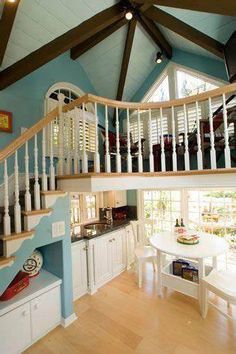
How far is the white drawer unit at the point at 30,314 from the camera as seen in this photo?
207cm

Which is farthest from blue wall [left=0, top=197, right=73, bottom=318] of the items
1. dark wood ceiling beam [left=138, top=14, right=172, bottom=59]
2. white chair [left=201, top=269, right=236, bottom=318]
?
dark wood ceiling beam [left=138, top=14, right=172, bottom=59]

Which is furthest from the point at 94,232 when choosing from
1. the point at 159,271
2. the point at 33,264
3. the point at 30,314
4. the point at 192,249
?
the point at 192,249

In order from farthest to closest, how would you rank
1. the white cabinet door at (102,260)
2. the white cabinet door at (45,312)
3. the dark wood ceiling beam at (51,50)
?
the white cabinet door at (102,260) < the dark wood ceiling beam at (51,50) < the white cabinet door at (45,312)

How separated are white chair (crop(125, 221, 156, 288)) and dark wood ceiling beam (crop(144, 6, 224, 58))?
10.6 ft

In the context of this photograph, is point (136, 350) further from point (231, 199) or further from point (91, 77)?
point (91, 77)

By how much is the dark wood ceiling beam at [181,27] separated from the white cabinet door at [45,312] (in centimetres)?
408

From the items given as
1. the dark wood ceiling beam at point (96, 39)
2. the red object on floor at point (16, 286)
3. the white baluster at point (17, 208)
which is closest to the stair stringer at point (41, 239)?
the white baluster at point (17, 208)

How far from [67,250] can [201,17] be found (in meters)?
3.78

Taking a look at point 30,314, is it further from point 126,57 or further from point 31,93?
point 126,57

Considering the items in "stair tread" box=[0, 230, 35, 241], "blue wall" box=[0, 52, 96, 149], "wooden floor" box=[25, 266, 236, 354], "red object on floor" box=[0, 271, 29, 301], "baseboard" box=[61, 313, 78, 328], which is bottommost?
"wooden floor" box=[25, 266, 236, 354]

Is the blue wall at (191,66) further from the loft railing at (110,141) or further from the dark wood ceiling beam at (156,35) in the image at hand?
the loft railing at (110,141)

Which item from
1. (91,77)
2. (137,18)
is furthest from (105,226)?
(137,18)

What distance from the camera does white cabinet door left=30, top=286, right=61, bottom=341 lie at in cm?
231

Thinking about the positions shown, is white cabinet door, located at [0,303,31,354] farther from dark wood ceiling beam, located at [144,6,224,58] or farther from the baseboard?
dark wood ceiling beam, located at [144,6,224,58]
